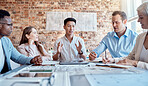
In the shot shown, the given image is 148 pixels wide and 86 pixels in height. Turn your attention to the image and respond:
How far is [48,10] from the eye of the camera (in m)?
4.11

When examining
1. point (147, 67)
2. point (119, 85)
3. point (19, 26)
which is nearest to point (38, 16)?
point (19, 26)

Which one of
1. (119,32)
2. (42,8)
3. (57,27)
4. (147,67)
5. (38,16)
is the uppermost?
(42,8)

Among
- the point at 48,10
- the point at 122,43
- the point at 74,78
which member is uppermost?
the point at 48,10

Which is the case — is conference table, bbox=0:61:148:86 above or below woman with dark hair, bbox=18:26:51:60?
below

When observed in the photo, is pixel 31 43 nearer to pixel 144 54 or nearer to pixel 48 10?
pixel 48 10

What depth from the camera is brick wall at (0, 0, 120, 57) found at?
159 inches

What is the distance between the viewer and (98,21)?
4238 millimetres

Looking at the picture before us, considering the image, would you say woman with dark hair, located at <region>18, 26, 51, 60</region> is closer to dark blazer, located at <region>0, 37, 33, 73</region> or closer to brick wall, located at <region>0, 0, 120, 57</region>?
dark blazer, located at <region>0, 37, 33, 73</region>

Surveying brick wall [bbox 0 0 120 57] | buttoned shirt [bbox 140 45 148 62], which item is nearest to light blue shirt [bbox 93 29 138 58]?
buttoned shirt [bbox 140 45 148 62]

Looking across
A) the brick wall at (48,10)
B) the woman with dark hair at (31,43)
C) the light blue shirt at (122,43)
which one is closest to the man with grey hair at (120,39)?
the light blue shirt at (122,43)

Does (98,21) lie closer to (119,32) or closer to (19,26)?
(119,32)

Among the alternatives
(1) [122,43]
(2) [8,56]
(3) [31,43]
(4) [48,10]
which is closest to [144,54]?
(1) [122,43]

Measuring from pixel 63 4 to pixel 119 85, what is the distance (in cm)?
387

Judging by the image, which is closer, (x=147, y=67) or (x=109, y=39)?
(x=147, y=67)
